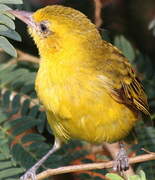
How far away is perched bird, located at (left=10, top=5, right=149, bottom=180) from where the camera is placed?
4246 mm

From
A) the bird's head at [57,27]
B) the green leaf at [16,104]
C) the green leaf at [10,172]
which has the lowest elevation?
the green leaf at [10,172]

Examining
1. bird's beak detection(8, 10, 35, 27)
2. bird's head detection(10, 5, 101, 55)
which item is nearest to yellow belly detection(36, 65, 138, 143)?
bird's head detection(10, 5, 101, 55)

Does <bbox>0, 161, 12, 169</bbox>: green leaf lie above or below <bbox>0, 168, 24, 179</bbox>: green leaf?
above

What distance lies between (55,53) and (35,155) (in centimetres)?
86

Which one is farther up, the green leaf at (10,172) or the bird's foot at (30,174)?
the green leaf at (10,172)

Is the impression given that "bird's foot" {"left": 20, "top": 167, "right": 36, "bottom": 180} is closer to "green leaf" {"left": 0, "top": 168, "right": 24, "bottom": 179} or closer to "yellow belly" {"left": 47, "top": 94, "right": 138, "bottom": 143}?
"green leaf" {"left": 0, "top": 168, "right": 24, "bottom": 179}

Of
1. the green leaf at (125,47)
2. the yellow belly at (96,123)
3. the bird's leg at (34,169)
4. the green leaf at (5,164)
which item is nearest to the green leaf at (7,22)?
the yellow belly at (96,123)

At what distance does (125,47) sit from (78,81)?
1107 mm

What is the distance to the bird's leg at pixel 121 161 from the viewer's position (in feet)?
13.8

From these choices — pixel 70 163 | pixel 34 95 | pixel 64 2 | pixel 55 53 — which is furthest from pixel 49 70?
pixel 64 2

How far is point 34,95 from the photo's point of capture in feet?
15.8

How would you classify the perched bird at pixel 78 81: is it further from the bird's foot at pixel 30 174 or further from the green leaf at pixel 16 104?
the green leaf at pixel 16 104

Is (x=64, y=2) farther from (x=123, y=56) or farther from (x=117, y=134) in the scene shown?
(x=117, y=134)

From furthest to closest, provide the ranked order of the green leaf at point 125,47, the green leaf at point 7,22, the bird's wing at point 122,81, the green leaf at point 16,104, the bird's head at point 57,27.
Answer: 1. the green leaf at point 125,47
2. the green leaf at point 16,104
3. the bird's wing at point 122,81
4. the bird's head at point 57,27
5. the green leaf at point 7,22
